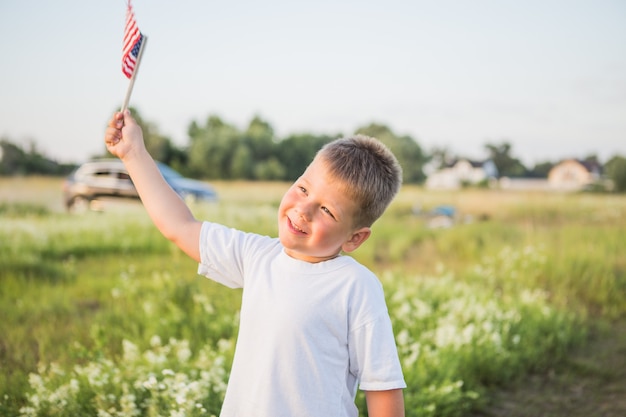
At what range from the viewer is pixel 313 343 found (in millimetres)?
1812

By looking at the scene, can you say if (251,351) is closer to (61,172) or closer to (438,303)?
(438,303)

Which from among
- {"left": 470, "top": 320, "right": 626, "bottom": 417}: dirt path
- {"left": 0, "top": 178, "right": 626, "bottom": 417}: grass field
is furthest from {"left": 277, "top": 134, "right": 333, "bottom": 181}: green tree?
{"left": 470, "top": 320, "right": 626, "bottom": 417}: dirt path

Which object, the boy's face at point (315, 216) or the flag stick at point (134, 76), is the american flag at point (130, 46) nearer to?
the flag stick at point (134, 76)

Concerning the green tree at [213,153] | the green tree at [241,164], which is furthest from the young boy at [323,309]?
the green tree at [213,153]

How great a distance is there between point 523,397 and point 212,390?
2267 mm

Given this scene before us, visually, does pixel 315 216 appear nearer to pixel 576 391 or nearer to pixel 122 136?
pixel 122 136

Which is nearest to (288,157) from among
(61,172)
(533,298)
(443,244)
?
(61,172)

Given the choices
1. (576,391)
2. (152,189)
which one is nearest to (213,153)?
(576,391)

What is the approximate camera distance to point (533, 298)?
5789 mm

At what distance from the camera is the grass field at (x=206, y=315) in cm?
326

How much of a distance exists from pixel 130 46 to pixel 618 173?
29.3 metres

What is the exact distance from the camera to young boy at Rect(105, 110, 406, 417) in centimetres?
179

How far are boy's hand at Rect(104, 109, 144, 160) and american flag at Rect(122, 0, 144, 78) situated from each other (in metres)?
0.15

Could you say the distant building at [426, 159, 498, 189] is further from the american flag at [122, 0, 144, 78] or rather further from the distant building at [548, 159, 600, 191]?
the american flag at [122, 0, 144, 78]
